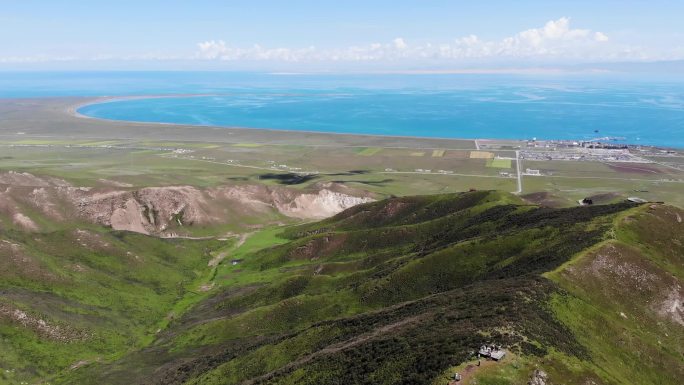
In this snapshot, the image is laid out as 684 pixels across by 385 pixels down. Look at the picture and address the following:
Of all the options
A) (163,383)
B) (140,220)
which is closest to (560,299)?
(163,383)

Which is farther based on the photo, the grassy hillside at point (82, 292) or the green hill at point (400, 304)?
the grassy hillside at point (82, 292)

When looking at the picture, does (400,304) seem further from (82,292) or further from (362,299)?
(82,292)

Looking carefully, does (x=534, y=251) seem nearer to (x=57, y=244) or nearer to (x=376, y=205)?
(x=376, y=205)

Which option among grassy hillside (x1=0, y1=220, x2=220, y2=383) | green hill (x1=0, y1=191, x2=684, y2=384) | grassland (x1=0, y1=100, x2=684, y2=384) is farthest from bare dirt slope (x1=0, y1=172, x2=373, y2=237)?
green hill (x1=0, y1=191, x2=684, y2=384)

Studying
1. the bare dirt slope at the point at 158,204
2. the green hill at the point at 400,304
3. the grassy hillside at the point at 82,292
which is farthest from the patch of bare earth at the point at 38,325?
the bare dirt slope at the point at 158,204

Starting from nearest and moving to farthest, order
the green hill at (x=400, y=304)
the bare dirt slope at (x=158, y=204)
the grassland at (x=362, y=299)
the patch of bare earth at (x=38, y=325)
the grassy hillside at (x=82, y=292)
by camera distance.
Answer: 1. the green hill at (x=400, y=304)
2. the grassland at (x=362, y=299)
3. the grassy hillside at (x=82, y=292)
4. the patch of bare earth at (x=38, y=325)
5. the bare dirt slope at (x=158, y=204)

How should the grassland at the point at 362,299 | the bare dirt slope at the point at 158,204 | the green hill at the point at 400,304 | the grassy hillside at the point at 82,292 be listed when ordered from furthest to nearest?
the bare dirt slope at the point at 158,204
the grassy hillside at the point at 82,292
the grassland at the point at 362,299
the green hill at the point at 400,304

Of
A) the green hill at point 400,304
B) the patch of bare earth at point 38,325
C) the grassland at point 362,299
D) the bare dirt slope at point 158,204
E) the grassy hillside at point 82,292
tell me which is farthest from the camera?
the bare dirt slope at point 158,204

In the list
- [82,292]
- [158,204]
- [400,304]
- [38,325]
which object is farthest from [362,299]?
[158,204]

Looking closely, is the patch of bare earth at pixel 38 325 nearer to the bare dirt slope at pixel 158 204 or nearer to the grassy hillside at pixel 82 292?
the grassy hillside at pixel 82 292

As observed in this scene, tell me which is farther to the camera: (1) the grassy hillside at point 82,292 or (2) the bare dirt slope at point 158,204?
(2) the bare dirt slope at point 158,204

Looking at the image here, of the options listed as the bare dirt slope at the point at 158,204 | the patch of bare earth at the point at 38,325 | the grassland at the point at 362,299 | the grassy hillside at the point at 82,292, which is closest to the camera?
the grassland at the point at 362,299
